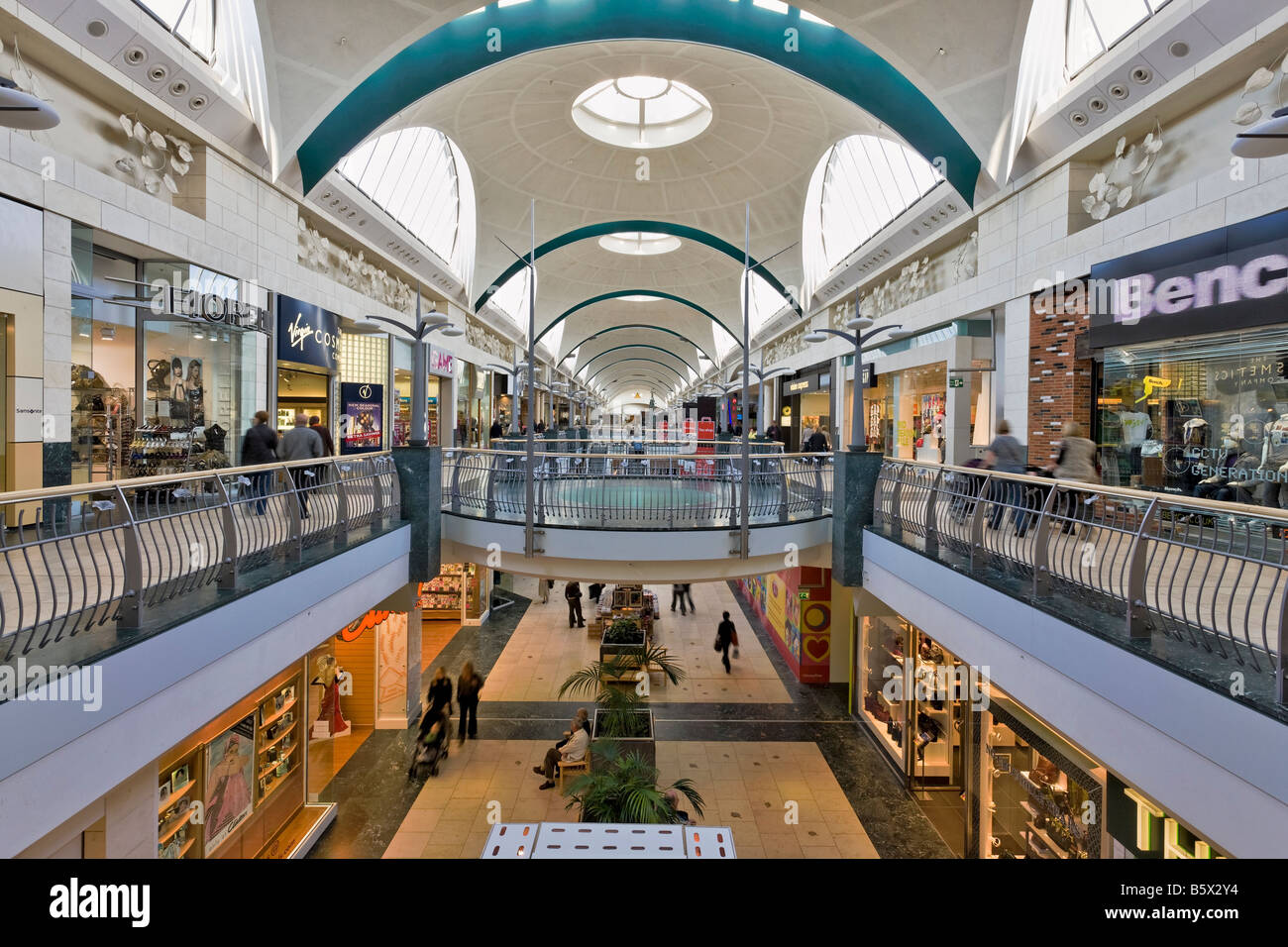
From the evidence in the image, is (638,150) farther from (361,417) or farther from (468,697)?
(468,697)

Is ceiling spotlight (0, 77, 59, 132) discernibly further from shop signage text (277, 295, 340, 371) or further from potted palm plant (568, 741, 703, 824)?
shop signage text (277, 295, 340, 371)

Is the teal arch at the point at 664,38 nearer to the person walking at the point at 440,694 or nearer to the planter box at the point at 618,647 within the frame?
the person walking at the point at 440,694

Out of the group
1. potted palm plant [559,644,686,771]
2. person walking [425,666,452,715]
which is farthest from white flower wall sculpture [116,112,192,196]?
potted palm plant [559,644,686,771]

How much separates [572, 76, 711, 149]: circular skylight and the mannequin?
22284mm

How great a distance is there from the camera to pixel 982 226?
15336 mm

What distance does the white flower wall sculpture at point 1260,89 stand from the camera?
26.6ft

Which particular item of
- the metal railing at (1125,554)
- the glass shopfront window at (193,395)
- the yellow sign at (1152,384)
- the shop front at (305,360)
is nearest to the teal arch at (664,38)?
the shop front at (305,360)

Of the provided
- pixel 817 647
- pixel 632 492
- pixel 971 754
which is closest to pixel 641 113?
pixel 632 492

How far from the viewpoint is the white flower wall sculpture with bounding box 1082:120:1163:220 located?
10539mm

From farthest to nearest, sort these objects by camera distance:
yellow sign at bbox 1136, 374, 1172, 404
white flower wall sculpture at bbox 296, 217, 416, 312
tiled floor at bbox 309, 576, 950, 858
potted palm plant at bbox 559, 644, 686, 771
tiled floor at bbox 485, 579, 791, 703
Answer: white flower wall sculpture at bbox 296, 217, 416, 312 < tiled floor at bbox 485, 579, 791, 703 < potted palm plant at bbox 559, 644, 686, 771 < yellow sign at bbox 1136, 374, 1172, 404 < tiled floor at bbox 309, 576, 950, 858

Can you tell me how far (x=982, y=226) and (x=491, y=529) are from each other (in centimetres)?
1356
